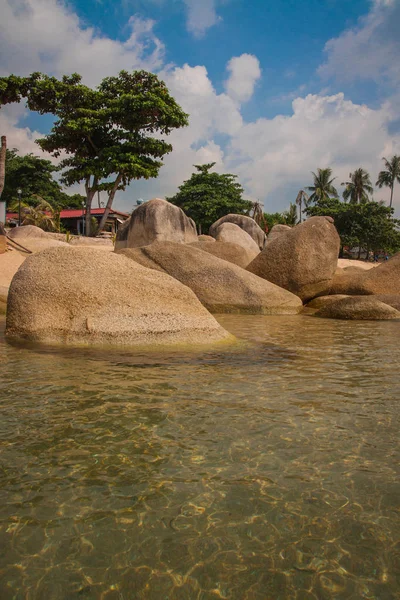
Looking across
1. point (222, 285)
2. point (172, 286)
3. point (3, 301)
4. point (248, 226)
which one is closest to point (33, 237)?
point (248, 226)

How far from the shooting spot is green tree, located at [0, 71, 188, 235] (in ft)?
94.7

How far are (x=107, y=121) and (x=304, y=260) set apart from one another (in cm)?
2233

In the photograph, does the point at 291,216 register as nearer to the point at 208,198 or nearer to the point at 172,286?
the point at 208,198

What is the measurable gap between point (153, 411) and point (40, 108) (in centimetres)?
3052

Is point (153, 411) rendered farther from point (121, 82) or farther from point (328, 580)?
point (121, 82)

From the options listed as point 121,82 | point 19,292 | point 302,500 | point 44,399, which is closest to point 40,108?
point 121,82

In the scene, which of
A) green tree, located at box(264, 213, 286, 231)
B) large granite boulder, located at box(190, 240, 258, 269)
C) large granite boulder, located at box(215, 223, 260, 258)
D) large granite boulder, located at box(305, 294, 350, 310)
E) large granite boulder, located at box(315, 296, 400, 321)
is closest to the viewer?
large granite boulder, located at box(315, 296, 400, 321)

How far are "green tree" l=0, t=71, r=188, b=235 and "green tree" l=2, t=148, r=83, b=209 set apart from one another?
43.2ft

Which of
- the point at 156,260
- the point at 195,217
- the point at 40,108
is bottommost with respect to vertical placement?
the point at 156,260

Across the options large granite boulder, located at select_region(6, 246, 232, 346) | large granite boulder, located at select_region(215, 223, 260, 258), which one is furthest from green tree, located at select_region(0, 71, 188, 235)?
large granite boulder, located at select_region(6, 246, 232, 346)

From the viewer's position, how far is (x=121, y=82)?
30500mm

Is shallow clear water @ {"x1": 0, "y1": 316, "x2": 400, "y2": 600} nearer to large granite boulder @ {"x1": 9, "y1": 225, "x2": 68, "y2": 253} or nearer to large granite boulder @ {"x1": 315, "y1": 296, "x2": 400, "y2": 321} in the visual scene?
large granite boulder @ {"x1": 315, "y1": 296, "x2": 400, "y2": 321}

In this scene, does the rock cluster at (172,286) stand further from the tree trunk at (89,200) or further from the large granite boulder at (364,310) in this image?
the tree trunk at (89,200)

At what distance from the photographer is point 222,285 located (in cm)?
1054
